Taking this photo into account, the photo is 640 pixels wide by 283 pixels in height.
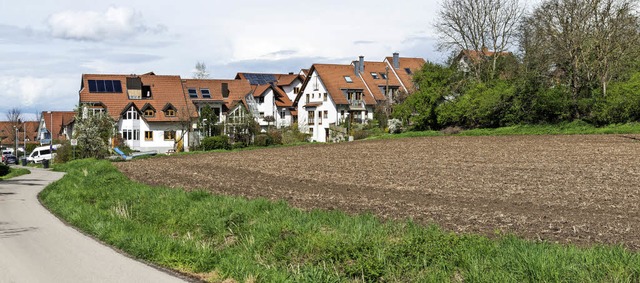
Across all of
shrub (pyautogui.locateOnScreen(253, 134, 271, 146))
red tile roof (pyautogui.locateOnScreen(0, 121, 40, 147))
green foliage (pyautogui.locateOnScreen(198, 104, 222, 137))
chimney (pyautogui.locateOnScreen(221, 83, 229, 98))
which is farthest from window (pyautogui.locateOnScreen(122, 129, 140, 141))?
red tile roof (pyautogui.locateOnScreen(0, 121, 40, 147))

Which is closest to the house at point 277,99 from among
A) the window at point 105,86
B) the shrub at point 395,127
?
the window at point 105,86

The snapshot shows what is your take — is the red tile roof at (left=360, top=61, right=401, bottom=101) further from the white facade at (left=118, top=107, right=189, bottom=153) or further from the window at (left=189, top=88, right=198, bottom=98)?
the white facade at (left=118, top=107, right=189, bottom=153)

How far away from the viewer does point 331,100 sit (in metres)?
85.4

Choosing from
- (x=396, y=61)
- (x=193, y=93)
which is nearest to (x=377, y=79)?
(x=396, y=61)

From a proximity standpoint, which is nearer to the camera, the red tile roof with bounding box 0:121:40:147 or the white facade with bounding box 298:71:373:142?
the white facade with bounding box 298:71:373:142

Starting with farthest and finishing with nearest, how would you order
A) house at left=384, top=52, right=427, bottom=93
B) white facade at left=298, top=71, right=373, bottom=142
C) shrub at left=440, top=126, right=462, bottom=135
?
house at left=384, top=52, right=427, bottom=93 → white facade at left=298, top=71, right=373, bottom=142 → shrub at left=440, top=126, right=462, bottom=135

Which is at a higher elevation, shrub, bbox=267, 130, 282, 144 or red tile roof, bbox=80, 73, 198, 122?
red tile roof, bbox=80, 73, 198, 122

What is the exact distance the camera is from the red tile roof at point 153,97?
78.3 metres

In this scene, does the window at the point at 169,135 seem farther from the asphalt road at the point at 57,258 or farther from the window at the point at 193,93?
the asphalt road at the point at 57,258

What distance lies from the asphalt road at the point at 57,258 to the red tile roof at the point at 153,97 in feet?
200

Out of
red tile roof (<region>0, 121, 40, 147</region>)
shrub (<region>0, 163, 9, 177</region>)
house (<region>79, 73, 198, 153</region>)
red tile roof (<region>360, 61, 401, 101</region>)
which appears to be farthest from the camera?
red tile roof (<region>0, 121, 40, 147</region>)

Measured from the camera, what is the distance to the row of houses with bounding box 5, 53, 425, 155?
257 ft

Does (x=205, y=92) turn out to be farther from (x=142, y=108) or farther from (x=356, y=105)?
(x=356, y=105)

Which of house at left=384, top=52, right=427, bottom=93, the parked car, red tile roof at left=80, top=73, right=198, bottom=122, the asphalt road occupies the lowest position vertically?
the parked car
